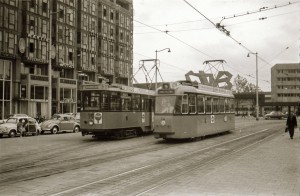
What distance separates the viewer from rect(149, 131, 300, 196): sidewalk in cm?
876

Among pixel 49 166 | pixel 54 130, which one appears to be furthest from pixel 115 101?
pixel 54 130

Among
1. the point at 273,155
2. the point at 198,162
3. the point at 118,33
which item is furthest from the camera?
the point at 118,33

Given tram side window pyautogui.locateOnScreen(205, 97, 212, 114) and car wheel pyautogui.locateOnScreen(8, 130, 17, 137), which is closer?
tram side window pyautogui.locateOnScreen(205, 97, 212, 114)

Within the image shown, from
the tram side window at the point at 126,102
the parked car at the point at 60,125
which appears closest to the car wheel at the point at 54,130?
the parked car at the point at 60,125

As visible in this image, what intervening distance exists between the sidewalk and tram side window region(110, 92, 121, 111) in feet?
31.3

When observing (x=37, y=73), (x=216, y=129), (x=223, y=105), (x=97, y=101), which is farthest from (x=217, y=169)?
(x=37, y=73)

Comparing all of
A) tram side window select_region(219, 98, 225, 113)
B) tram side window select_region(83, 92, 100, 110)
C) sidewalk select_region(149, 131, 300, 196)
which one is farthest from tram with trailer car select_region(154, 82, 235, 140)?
sidewalk select_region(149, 131, 300, 196)

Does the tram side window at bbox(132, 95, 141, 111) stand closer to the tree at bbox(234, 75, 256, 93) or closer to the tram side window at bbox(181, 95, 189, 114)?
the tram side window at bbox(181, 95, 189, 114)

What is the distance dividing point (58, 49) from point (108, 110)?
34893 millimetres

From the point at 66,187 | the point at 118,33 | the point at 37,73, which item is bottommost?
the point at 66,187

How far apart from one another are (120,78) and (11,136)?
4289cm

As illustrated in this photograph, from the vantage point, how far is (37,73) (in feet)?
169

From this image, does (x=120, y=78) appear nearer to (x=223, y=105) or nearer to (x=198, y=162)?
(x=223, y=105)

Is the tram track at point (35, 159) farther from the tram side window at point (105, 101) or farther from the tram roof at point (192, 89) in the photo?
the tram roof at point (192, 89)
